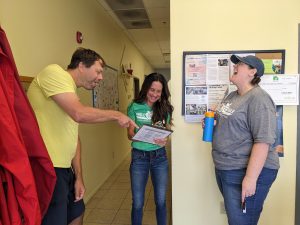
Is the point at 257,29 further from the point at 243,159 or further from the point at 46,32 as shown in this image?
the point at 46,32

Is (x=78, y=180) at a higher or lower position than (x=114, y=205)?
higher

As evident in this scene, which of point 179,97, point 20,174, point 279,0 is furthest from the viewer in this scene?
point 179,97

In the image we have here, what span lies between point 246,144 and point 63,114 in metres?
1.01

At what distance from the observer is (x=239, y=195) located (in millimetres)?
1503

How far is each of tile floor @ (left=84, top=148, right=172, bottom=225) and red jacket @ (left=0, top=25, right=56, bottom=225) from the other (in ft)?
5.42

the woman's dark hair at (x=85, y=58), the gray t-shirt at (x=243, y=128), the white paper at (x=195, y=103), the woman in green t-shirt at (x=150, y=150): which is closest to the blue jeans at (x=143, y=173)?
the woman in green t-shirt at (x=150, y=150)

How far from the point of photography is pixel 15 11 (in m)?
1.65

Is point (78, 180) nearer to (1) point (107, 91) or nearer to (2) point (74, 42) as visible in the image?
(2) point (74, 42)

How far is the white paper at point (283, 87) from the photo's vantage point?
1890 mm

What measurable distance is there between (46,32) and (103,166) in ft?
6.89

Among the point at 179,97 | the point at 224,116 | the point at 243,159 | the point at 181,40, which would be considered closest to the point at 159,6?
the point at 181,40

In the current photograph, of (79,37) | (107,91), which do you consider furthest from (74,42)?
(107,91)

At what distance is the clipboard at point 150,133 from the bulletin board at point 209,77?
408mm

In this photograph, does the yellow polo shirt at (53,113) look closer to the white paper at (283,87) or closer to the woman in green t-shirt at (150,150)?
the woman in green t-shirt at (150,150)
